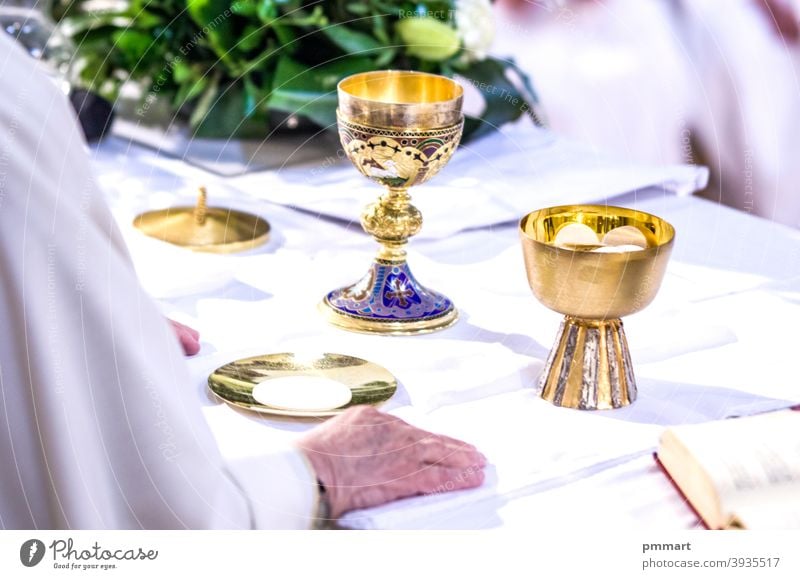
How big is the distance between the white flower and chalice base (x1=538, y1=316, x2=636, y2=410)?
46 centimetres

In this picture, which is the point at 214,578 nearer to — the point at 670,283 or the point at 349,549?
the point at 349,549

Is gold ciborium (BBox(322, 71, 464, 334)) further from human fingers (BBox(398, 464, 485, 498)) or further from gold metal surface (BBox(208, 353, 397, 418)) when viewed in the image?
human fingers (BBox(398, 464, 485, 498))

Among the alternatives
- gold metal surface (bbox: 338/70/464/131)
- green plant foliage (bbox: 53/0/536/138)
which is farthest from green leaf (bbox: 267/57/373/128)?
gold metal surface (bbox: 338/70/464/131)

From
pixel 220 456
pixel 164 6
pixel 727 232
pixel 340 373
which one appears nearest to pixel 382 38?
pixel 164 6

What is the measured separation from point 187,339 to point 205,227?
0.21 m

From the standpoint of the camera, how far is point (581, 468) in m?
0.55

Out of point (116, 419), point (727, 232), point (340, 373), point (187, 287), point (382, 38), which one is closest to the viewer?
point (116, 419)

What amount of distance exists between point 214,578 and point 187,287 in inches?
11.2

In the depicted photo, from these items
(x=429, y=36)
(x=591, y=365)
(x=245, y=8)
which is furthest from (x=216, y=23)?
(x=591, y=365)

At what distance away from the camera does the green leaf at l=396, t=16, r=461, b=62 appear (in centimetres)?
101

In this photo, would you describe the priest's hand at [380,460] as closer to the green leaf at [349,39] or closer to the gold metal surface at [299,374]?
the gold metal surface at [299,374]

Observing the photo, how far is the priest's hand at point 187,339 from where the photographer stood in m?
0.66

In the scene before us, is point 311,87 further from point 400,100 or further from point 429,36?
point 400,100

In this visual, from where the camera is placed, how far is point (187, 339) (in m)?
0.66
